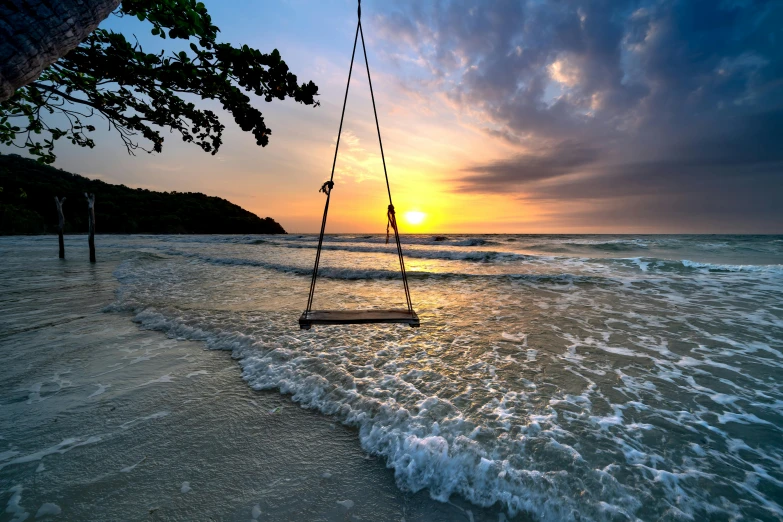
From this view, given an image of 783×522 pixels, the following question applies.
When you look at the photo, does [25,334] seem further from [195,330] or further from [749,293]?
[749,293]

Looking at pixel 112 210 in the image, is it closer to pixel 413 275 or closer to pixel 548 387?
pixel 413 275

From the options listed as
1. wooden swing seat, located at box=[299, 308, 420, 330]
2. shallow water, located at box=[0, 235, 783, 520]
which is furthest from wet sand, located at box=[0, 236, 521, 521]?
wooden swing seat, located at box=[299, 308, 420, 330]

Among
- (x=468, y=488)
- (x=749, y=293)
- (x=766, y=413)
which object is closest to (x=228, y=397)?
(x=468, y=488)

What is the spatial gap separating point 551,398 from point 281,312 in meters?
6.76

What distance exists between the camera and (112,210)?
5641cm

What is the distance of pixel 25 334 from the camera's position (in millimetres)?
6012

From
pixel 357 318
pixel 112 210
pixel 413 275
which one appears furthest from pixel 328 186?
pixel 112 210

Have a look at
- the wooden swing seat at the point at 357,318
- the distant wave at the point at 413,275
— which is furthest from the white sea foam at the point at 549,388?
the distant wave at the point at 413,275

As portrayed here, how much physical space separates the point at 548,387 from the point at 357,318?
300 cm

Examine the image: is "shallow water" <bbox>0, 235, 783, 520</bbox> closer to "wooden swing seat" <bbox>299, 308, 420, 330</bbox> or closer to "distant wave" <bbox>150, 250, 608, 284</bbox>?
"wooden swing seat" <bbox>299, 308, 420, 330</bbox>

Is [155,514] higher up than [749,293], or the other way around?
[749,293]

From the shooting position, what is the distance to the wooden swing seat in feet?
15.1

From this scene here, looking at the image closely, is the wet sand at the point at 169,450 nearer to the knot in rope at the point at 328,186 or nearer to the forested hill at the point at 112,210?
the knot in rope at the point at 328,186

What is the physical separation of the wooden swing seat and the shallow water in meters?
0.83
